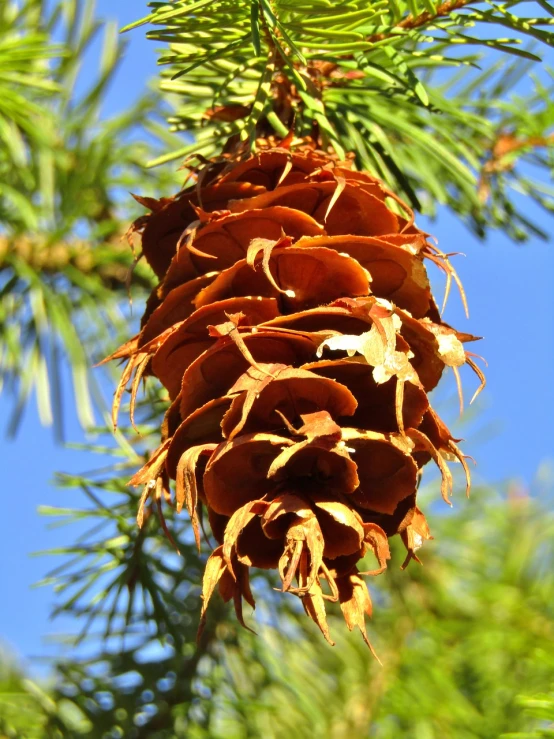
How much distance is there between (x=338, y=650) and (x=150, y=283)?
49 centimetres

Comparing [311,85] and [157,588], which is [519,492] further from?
[311,85]

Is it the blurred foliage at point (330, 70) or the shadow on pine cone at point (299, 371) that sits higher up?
the blurred foliage at point (330, 70)

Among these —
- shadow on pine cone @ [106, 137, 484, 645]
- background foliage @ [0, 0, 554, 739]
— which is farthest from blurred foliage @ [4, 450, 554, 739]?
shadow on pine cone @ [106, 137, 484, 645]

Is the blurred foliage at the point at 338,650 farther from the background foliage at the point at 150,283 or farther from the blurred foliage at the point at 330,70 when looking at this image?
the blurred foliage at the point at 330,70

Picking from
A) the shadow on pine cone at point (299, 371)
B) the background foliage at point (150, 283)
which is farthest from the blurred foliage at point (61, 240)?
the shadow on pine cone at point (299, 371)

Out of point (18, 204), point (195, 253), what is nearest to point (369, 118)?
point (195, 253)

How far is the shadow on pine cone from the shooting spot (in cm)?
51

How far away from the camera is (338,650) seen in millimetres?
1047

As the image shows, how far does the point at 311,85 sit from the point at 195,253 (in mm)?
188

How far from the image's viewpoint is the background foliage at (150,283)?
2.23 feet

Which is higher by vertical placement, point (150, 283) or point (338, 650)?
point (150, 283)

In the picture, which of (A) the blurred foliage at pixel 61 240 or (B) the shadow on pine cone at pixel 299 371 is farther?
(A) the blurred foliage at pixel 61 240

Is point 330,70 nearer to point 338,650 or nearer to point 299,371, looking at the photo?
point 299,371

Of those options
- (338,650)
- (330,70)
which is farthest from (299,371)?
(338,650)
